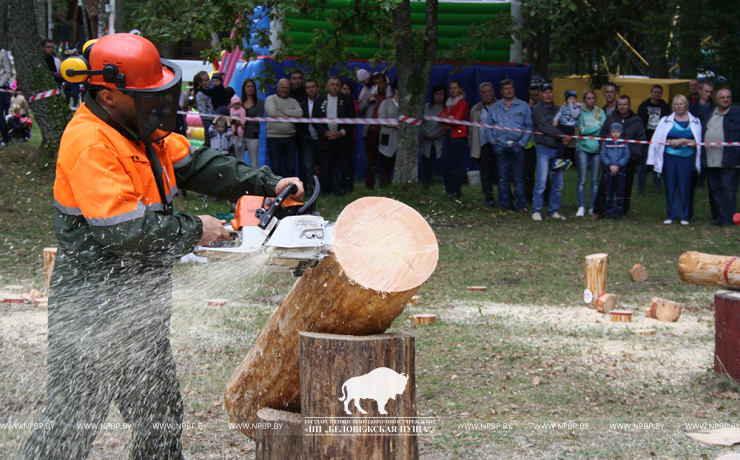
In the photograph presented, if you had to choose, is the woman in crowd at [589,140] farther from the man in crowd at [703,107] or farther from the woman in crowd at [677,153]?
the man in crowd at [703,107]

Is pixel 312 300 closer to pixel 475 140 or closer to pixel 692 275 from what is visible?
pixel 692 275

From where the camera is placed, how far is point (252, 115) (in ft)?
35.4

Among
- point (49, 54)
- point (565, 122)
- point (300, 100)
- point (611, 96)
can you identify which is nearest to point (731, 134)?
point (611, 96)

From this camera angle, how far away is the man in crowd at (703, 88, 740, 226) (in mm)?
9586

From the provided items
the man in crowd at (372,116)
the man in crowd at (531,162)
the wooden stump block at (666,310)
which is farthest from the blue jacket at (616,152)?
the wooden stump block at (666,310)

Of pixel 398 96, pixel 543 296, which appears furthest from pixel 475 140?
pixel 543 296

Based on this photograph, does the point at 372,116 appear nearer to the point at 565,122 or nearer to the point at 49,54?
the point at 565,122

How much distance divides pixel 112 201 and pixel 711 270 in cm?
392

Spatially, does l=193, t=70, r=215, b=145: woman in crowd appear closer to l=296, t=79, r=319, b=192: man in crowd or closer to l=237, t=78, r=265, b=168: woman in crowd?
l=237, t=78, r=265, b=168: woman in crowd

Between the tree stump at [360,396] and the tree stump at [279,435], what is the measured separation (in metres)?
0.16

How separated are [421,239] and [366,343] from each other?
0.44 m

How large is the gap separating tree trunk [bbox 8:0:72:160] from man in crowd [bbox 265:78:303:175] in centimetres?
Answer: 307

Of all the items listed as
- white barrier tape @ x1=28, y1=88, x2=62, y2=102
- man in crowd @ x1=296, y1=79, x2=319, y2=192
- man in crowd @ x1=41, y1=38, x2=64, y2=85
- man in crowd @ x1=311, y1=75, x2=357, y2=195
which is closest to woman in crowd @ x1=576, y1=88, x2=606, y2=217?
man in crowd @ x1=311, y1=75, x2=357, y2=195

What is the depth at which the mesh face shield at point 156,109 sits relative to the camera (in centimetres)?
266
